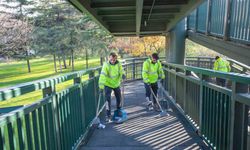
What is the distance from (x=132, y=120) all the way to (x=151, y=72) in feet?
6.17

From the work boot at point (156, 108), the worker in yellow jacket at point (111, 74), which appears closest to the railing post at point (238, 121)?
the worker in yellow jacket at point (111, 74)

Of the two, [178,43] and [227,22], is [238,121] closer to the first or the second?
[227,22]

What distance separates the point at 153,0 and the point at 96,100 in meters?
2.75

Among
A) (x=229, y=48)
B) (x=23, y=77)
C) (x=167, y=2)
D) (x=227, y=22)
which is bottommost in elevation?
(x=23, y=77)

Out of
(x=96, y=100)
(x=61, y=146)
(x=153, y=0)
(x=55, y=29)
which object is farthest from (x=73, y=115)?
(x=55, y=29)

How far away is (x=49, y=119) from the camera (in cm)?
297

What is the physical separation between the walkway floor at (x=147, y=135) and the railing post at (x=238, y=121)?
4.86 ft

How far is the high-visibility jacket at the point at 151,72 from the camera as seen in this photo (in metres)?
7.44

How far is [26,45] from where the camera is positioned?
30.5m

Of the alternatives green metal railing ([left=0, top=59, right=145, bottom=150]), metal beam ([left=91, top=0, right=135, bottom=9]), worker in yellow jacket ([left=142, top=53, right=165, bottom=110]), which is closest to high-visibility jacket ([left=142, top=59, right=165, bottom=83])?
worker in yellow jacket ([left=142, top=53, right=165, bottom=110])

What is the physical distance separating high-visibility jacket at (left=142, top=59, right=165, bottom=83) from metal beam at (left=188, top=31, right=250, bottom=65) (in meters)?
1.70

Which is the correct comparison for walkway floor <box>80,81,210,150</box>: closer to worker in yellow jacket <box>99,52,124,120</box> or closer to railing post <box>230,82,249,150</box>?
worker in yellow jacket <box>99,52,124,120</box>

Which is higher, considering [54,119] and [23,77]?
[54,119]

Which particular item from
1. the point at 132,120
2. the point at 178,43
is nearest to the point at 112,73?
the point at 132,120
